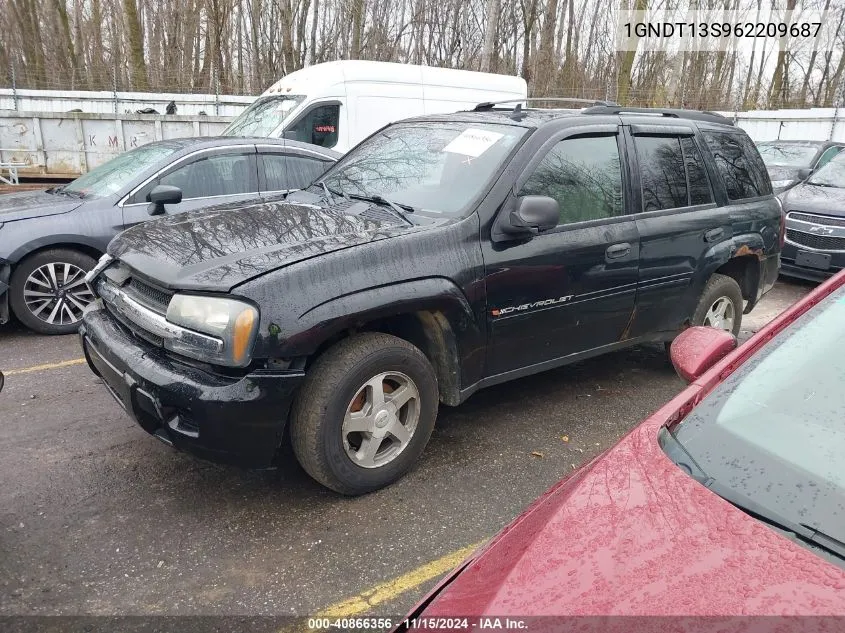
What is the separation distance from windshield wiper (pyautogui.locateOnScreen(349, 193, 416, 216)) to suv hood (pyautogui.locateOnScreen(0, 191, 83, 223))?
320 cm

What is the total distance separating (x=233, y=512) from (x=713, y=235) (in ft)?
11.8

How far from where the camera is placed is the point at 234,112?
18.2 meters

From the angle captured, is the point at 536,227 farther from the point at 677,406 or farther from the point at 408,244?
the point at 677,406

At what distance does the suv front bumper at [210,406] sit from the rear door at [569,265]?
1254 mm

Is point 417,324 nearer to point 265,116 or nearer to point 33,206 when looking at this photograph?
point 33,206

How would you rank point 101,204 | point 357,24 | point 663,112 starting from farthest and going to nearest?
point 357,24 → point 101,204 → point 663,112

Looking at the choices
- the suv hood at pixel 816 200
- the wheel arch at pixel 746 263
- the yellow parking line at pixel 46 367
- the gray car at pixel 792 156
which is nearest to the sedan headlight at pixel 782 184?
the gray car at pixel 792 156

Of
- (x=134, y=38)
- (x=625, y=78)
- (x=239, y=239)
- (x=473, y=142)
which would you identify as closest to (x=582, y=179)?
(x=473, y=142)

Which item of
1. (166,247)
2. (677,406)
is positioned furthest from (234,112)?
(677,406)

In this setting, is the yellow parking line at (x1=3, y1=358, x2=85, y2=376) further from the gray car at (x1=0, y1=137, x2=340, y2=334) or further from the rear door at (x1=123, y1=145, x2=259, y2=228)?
the rear door at (x1=123, y1=145, x2=259, y2=228)

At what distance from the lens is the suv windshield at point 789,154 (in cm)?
1146

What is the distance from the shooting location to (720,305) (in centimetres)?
488

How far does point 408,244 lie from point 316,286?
0.55 m

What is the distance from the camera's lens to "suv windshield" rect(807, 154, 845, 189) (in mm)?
8891
